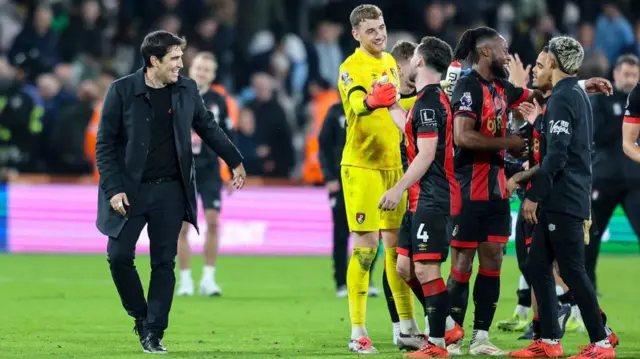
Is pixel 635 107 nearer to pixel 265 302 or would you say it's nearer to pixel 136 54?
pixel 265 302

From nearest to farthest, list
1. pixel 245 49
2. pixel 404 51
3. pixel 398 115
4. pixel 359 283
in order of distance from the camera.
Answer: pixel 398 115, pixel 359 283, pixel 404 51, pixel 245 49

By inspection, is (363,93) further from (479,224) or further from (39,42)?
(39,42)

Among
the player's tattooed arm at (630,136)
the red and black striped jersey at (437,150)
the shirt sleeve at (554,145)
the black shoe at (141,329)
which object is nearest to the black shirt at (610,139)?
the player's tattooed arm at (630,136)

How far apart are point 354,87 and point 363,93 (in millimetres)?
91

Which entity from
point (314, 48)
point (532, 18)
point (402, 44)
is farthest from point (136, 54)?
point (402, 44)

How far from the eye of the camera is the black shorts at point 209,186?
14.4m

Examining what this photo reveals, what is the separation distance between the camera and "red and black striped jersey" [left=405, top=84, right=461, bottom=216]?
898 centimetres

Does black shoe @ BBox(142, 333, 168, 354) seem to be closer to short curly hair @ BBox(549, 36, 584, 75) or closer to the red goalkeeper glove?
the red goalkeeper glove

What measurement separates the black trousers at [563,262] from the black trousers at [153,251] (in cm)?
253

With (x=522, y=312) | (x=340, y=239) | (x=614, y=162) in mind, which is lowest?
(x=522, y=312)

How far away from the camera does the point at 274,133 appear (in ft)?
69.7

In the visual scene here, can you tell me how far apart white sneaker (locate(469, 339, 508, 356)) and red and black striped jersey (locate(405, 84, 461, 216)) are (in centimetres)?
99

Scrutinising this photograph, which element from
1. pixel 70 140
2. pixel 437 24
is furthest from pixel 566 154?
pixel 437 24

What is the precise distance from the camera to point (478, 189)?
9219 millimetres
